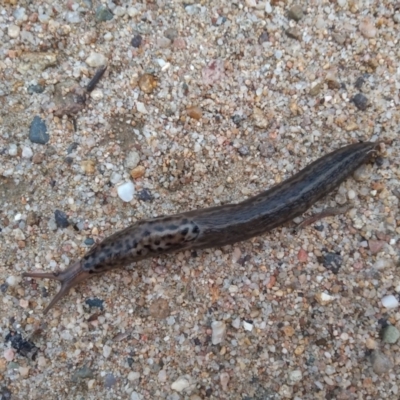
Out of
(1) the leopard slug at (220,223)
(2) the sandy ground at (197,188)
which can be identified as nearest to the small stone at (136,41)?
(2) the sandy ground at (197,188)

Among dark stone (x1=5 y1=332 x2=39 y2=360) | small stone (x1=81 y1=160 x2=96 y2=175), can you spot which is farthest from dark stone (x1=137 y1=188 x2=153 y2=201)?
dark stone (x1=5 y1=332 x2=39 y2=360)

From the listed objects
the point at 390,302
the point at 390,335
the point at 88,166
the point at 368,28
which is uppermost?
the point at 368,28

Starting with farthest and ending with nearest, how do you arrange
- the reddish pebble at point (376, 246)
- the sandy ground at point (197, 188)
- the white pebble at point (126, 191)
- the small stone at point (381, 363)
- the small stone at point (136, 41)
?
the small stone at point (136, 41) → the white pebble at point (126, 191) → the reddish pebble at point (376, 246) → the sandy ground at point (197, 188) → the small stone at point (381, 363)

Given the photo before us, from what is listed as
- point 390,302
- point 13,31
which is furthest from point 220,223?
point 13,31

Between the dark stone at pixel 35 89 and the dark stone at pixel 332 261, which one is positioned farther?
the dark stone at pixel 35 89

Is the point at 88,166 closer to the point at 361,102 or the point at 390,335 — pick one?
the point at 361,102

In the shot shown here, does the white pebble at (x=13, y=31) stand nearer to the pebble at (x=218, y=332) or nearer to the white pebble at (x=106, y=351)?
the white pebble at (x=106, y=351)
